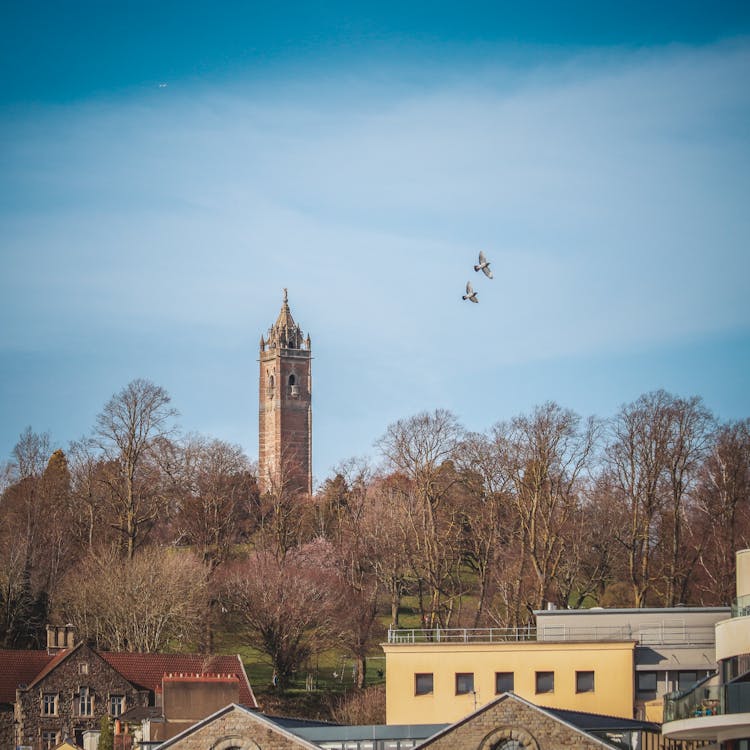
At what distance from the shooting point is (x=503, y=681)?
208 feet

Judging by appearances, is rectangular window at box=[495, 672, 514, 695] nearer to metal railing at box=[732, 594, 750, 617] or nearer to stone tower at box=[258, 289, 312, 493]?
metal railing at box=[732, 594, 750, 617]

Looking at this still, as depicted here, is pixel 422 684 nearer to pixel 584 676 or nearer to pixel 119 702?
pixel 584 676

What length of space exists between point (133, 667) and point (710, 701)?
37777 mm

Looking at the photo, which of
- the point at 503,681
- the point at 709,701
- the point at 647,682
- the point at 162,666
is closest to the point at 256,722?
the point at 709,701

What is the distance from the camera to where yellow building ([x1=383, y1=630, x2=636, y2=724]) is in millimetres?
62375

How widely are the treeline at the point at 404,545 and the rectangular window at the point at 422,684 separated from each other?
18532 mm

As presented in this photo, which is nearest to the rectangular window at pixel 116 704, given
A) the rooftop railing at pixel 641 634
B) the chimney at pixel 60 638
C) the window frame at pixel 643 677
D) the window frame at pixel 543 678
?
the chimney at pixel 60 638

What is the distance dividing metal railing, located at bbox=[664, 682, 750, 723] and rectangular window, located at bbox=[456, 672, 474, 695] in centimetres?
1556

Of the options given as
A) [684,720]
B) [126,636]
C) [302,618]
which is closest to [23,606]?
[126,636]

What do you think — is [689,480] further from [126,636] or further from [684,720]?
[684,720]

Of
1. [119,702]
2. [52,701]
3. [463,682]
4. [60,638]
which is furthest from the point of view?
[60,638]

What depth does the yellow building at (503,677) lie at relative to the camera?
62375 millimetres

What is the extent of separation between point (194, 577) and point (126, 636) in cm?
522

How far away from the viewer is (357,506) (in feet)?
351
